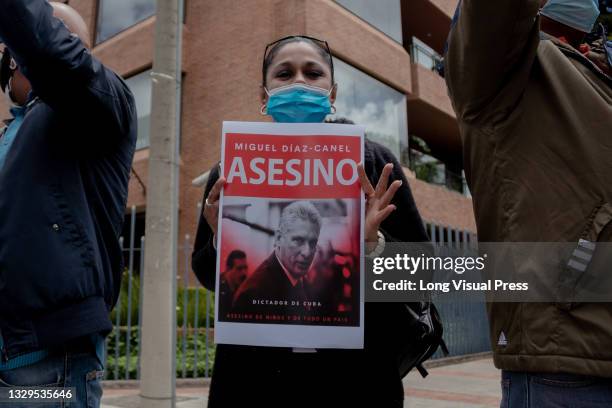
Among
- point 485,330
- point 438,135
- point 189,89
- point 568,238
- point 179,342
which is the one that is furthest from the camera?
point 438,135

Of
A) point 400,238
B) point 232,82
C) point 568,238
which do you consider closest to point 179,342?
point 232,82

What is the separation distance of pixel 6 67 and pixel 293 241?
45.3 inches

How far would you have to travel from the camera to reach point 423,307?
1.80 metres

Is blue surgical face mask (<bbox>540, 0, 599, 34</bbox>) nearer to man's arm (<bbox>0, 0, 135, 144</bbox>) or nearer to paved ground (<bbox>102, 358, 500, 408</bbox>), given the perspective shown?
man's arm (<bbox>0, 0, 135, 144</bbox>)

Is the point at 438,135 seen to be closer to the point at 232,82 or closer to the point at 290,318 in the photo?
the point at 232,82

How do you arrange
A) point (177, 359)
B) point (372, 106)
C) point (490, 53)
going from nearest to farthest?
point (490, 53)
point (177, 359)
point (372, 106)

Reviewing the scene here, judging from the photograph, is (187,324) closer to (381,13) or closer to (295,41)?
(295,41)

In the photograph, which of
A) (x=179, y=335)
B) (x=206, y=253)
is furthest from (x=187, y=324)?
(x=206, y=253)

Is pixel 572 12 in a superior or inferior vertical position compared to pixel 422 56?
inferior

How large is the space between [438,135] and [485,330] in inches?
348

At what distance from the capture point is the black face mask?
73.5 inches

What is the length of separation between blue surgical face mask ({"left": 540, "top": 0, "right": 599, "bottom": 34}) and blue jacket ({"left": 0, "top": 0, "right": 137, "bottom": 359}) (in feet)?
4.40

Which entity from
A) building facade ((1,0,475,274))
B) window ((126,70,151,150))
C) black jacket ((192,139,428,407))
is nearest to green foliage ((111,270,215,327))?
building facade ((1,0,475,274))

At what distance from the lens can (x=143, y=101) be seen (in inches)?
509
